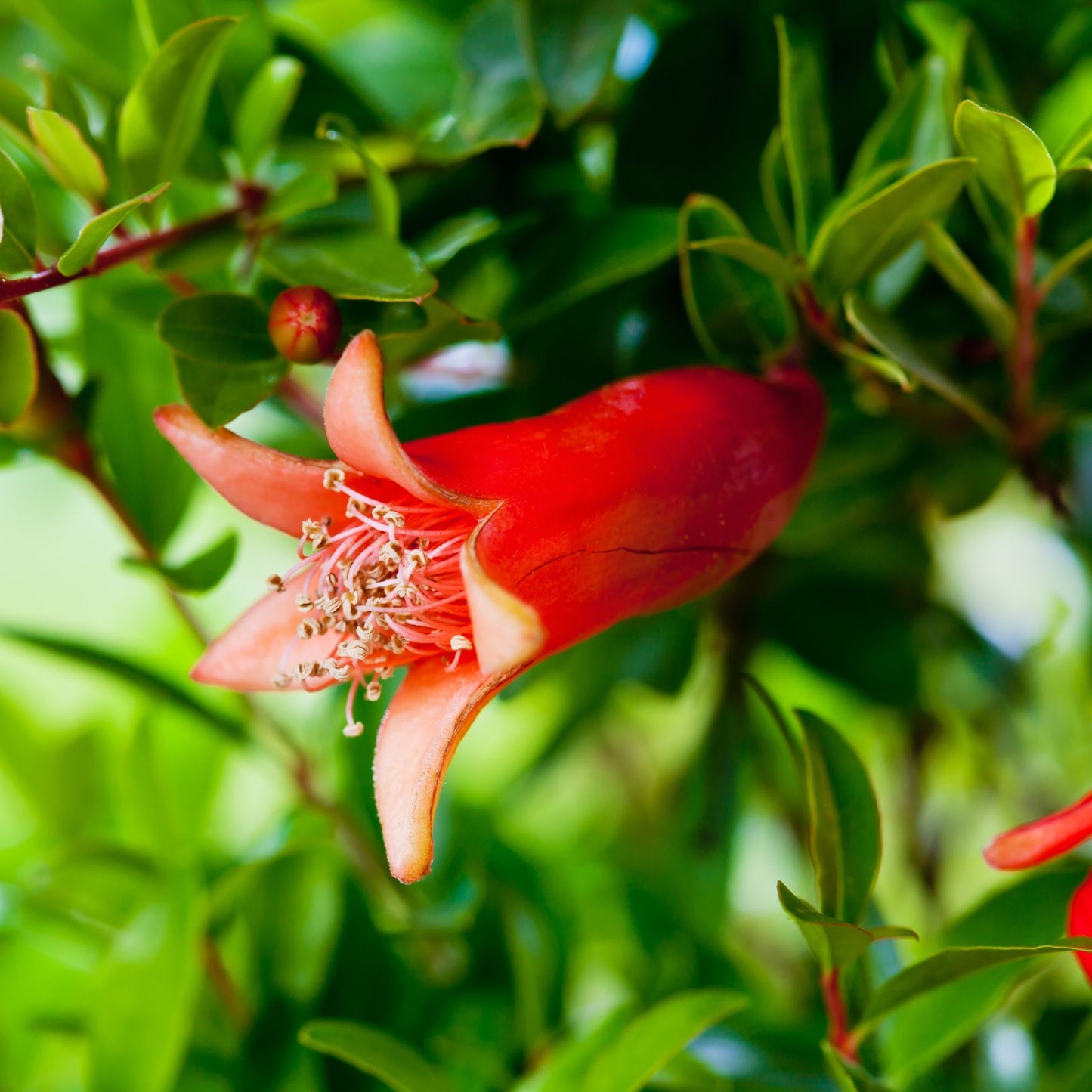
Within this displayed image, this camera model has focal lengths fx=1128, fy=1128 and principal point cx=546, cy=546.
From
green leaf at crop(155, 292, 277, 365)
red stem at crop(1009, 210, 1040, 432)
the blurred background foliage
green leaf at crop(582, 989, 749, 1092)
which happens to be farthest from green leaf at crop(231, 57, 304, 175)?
green leaf at crop(582, 989, 749, 1092)

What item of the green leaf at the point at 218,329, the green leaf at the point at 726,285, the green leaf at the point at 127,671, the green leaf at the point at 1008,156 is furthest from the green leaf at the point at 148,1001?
the green leaf at the point at 1008,156

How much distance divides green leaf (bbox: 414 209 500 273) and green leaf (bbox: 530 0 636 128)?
0.06 meters

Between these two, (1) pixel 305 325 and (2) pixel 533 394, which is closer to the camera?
(1) pixel 305 325

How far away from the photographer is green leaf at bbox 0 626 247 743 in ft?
2.08

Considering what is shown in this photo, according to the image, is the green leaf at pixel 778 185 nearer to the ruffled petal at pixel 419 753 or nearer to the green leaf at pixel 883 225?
the green leaf at pixel 883 225

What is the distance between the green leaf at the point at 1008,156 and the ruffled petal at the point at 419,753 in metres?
0.28

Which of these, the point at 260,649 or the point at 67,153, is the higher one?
the point at 67,153

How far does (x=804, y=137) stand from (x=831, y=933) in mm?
346

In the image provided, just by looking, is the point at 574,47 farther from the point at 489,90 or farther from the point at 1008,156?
the point at 1008,156

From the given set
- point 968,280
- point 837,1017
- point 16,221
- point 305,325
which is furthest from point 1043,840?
point 16,221

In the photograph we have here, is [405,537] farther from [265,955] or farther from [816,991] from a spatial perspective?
[816,991]

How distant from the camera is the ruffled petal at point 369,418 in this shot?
15.6 inches

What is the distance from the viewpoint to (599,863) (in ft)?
3.81

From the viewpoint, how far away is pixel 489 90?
0.57 m
